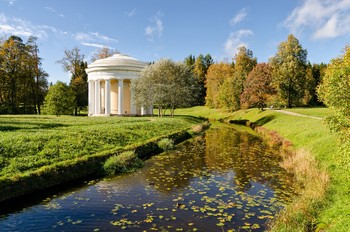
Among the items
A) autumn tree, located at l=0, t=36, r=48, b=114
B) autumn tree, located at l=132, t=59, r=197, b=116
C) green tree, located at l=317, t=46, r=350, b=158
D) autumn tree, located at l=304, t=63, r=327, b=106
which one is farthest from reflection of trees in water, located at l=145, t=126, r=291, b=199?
autumn tree, located at l=304, t=63, r=327, b=106

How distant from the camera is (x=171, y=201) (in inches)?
543

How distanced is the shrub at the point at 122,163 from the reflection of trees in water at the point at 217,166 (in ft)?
4.04

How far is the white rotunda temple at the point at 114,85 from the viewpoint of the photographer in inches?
2233

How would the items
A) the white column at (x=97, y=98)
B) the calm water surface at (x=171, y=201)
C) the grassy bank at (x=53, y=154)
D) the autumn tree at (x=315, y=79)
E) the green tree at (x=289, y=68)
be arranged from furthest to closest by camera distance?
the autumn tree at (x=315, y=79) → the white column at (x=97, y=98) → the green tree at (x=289, y=68) → the grassy bank at (x=53, y=154) → the calm water surface at (x=171, y=201)

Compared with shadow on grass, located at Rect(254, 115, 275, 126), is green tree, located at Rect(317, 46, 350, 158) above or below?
above

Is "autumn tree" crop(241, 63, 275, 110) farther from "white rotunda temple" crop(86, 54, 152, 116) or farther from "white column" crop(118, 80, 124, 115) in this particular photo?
"white column" crop(118, 80, 124, 115)

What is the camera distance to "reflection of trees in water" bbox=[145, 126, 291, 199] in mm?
17219

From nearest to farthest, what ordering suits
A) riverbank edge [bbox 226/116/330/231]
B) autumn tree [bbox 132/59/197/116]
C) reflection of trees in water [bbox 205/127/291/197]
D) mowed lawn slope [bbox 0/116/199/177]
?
riverbank edge [bbox 226/116/330/231] → mowed lawn slope [bbox 0/116/199/177] → reflection of trees in water [bbox 205/127/291/197] → autumn tree [bbox 132/59/197/116]

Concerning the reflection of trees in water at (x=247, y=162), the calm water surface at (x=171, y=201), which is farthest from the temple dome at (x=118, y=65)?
the calm water surface at (x=171, y=201)

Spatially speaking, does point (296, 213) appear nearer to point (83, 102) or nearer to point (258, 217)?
point (258, 217)

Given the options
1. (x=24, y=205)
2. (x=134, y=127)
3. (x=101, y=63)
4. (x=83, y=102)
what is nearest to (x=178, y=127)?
(x=134, y=127)

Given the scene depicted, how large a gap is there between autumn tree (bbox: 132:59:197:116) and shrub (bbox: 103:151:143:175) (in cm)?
2928

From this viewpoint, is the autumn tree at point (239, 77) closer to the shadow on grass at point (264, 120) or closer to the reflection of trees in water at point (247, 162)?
the shadow on grass at point (264, 120)

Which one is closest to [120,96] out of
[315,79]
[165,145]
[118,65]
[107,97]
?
[107,97]
